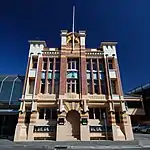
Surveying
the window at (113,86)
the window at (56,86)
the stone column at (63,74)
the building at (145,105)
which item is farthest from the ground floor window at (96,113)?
the building at (145,105)

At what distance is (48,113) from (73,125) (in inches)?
143

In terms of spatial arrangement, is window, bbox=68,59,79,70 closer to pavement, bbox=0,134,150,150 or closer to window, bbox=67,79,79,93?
window, bbox=67,79,79,93

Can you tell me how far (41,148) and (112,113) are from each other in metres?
9.65

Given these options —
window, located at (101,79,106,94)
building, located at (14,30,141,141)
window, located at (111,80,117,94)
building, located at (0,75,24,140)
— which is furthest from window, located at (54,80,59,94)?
window, located at (111,80,117,94)

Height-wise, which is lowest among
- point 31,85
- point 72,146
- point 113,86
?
point 72,146

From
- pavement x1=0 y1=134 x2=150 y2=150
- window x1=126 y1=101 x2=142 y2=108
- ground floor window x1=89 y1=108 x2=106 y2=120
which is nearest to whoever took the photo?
pavement x1=0 y1=134 x2=150 y2=150

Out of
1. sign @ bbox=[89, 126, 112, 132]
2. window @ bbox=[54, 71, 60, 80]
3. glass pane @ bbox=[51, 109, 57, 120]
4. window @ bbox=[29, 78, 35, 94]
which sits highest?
window @ bbox=[54, 71, 60, 80]

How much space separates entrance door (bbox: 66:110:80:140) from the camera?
18.1 metres

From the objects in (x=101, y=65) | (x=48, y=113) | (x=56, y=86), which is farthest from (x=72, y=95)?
(x=101, y=65)

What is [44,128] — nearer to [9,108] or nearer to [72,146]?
[72,146]

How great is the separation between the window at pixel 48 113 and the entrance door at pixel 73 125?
1836 millimetres

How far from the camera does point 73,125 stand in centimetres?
1867

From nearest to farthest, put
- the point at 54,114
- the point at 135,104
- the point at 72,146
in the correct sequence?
the point at 72,146 → the point at 54,114 → the point at 135,104

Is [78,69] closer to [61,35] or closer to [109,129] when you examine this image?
[61,35]
